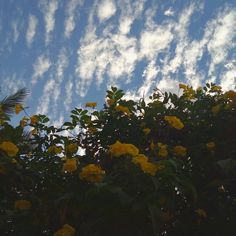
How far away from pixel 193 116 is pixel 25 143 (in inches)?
54.8

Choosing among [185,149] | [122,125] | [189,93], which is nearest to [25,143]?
[122,125]

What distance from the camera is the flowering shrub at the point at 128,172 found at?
7.14 feet

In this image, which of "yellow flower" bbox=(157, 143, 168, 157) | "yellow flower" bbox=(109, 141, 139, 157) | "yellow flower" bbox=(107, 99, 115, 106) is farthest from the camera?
"yellow flower" bbox=(107, 99, 115, 106)

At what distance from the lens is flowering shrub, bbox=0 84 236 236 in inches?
85.7

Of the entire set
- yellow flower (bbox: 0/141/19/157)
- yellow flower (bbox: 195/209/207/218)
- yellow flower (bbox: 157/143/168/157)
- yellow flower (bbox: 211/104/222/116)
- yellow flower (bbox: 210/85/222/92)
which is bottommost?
yellow flower (bbox: 195/209/207/218)

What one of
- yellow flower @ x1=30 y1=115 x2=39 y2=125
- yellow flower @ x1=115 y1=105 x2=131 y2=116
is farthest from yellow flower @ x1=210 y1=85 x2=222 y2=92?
yellow flower @ x1=30 y1=115 x2=39 y2=125

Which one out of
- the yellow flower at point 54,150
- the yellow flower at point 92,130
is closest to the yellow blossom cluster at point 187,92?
the yellow flower at point 92,130

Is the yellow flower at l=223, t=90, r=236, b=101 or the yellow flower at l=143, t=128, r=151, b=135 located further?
the yellow flower at l=223, t=90, r=236, b=101

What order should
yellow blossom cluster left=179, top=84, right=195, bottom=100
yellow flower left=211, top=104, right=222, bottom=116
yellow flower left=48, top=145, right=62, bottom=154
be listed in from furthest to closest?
1. yellow blossom cluster left=179, top=84, right=195, bottom=100
2. yellow flower left=211, top=104, right=222, bottom=116
3. yellow flower left=48, top=145, right=62, bottom=154

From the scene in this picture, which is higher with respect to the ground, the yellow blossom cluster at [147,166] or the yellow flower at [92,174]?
the yellow flower at [92,174]

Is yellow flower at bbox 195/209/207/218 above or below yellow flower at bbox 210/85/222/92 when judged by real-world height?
below

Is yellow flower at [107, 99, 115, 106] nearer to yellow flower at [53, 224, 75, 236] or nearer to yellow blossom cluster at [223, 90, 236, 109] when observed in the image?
yellow blossom cluster at [223, 90, 236, 109]

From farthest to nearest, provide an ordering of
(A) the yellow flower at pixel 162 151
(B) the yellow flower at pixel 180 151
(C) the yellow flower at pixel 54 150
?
(C) the yellow flower at pixel 54 150, (B) the yellow flower at pixel 180 151, (A) the yellow flower at pixel 162 151

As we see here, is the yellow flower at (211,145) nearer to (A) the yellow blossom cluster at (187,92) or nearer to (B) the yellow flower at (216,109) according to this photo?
(B) the yellow flower at (216,109)
